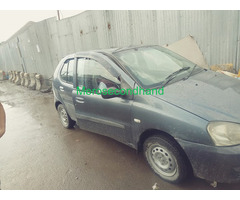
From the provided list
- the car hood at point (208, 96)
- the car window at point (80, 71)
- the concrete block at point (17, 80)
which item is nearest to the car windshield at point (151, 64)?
the car hood at point (208, 96)

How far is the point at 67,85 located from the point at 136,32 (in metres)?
3.02

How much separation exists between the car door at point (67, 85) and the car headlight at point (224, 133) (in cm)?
254

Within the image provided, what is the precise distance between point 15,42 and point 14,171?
12686mm

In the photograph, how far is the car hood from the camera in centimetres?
200

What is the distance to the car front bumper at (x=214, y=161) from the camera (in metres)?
1.86

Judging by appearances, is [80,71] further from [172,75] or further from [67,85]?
[172,75]

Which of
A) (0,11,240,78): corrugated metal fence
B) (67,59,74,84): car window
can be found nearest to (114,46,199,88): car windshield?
(67,59,74,84): car window

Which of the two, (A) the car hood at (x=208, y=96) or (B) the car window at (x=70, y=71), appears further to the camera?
(B) the car window at (x=70, y=71)

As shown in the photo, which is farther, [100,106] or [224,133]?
[100,106]

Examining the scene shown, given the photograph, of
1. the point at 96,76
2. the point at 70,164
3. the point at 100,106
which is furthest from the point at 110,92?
the point at 70,164

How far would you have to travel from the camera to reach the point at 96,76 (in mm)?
3049

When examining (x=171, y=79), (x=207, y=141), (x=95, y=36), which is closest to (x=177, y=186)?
(x=207, y=141)

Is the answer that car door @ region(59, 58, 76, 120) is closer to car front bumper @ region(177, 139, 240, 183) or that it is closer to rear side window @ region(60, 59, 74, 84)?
rear side window @ region(60, 59, 74, 84)

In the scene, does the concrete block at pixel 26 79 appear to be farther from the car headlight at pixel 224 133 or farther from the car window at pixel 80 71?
the car headlight at pixel 224 133
